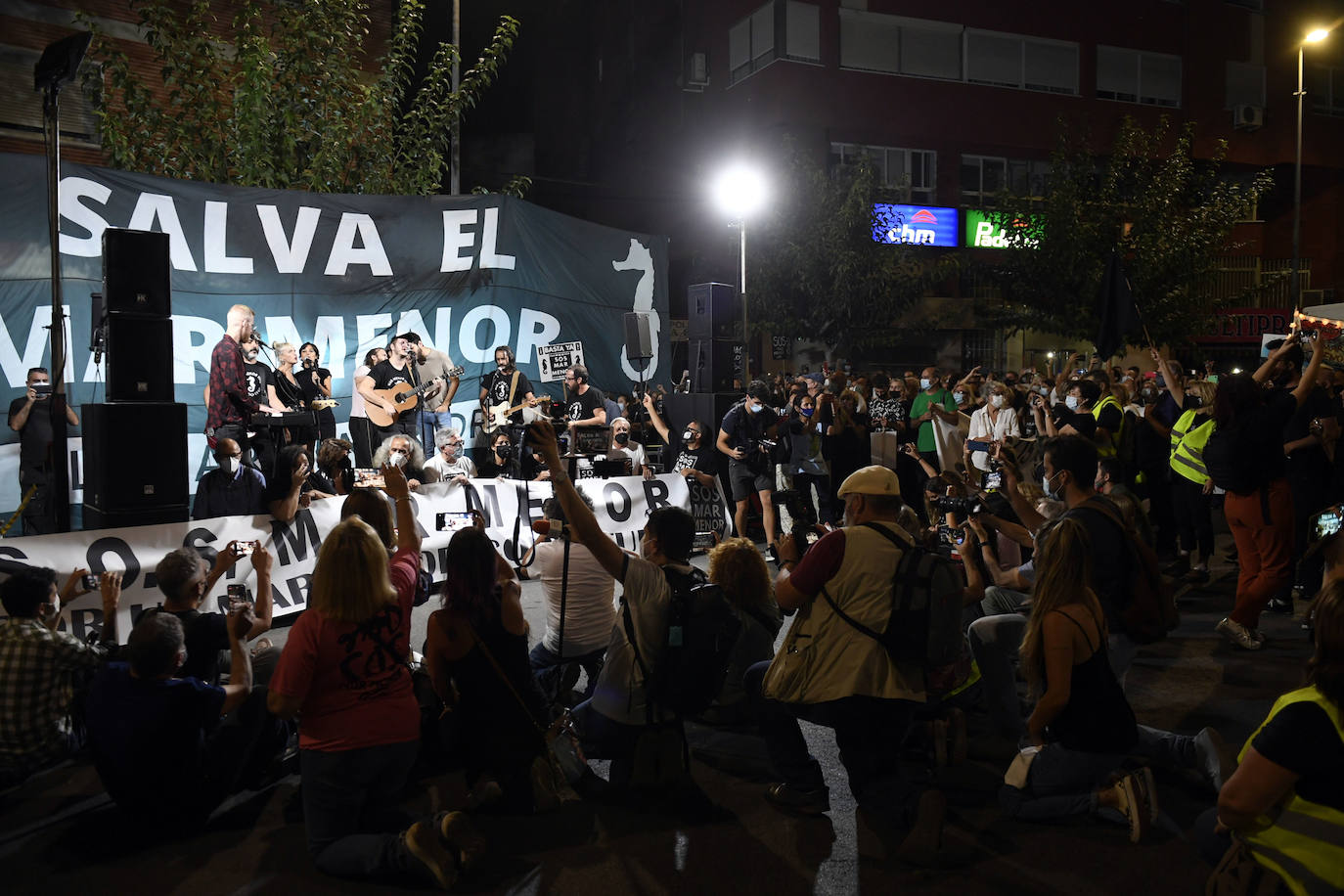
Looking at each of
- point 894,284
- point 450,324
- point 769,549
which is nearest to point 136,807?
point 769,549

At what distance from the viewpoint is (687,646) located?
478 centimetres

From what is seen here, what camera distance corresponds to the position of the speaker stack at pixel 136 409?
288 inches

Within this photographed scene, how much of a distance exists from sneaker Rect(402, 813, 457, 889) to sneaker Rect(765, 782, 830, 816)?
162 cm

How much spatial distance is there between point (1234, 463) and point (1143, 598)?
2941mm

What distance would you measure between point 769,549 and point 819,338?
18.8 metres

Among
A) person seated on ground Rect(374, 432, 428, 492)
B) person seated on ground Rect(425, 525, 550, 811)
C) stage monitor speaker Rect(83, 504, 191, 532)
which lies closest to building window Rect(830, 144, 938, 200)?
person seated on ground Rect(374, 432, 428, 492)

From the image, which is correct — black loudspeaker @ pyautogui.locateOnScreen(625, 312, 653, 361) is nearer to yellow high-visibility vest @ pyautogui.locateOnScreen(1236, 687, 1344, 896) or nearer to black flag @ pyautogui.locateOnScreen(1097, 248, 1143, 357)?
black flag @ pyautogui.locateOnScreen(1097, 248, 1143, 357)

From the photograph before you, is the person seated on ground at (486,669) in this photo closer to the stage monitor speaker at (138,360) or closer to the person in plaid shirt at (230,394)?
the stage monitor speaker at (138,360)

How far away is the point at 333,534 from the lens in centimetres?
408

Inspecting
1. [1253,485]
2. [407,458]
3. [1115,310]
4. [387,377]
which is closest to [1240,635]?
[1253,485]

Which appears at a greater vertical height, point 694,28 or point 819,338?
point 694,28

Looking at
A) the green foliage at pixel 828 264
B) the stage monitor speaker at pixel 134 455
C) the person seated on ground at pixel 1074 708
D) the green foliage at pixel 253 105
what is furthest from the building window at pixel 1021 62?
the person seated on ground at pixel 1074 708

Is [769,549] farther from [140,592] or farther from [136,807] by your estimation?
[136,807]

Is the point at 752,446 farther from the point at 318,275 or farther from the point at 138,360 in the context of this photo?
the point at 138,360
